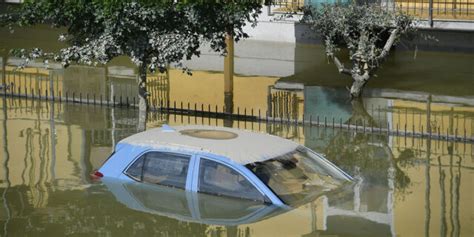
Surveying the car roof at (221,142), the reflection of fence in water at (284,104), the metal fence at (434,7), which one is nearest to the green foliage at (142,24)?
the reflection of fence in water at (284,104)

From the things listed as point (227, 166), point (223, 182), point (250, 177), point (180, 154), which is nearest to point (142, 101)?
point (180, 154)

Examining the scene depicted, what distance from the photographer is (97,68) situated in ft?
82.8

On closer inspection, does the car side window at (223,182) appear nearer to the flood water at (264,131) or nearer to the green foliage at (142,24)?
the flood water at (264,131)

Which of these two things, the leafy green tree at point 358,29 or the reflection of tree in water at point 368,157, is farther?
the leafy green tree at point 358,29

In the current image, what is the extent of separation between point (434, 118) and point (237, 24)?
4.72 m

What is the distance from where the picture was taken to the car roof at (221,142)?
1269cm

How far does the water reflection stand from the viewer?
40.7 feet

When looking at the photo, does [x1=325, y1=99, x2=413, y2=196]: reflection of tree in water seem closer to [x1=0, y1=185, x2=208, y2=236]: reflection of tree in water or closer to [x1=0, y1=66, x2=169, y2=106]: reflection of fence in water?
[x1=0, y1=185, x2=208, y2=236]: reflection of tree in water

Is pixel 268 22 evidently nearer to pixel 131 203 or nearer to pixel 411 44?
pixel 411 44

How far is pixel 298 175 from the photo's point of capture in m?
13.0

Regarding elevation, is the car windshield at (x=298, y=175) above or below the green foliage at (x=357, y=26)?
below

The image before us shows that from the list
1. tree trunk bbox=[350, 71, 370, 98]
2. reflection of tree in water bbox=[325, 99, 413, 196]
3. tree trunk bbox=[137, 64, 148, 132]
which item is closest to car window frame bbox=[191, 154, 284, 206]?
reflection of tree in water bbox=[325, 99, 413, 196]

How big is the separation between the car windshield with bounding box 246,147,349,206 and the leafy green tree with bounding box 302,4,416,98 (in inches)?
306

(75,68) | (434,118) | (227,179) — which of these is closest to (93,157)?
(227,179)
